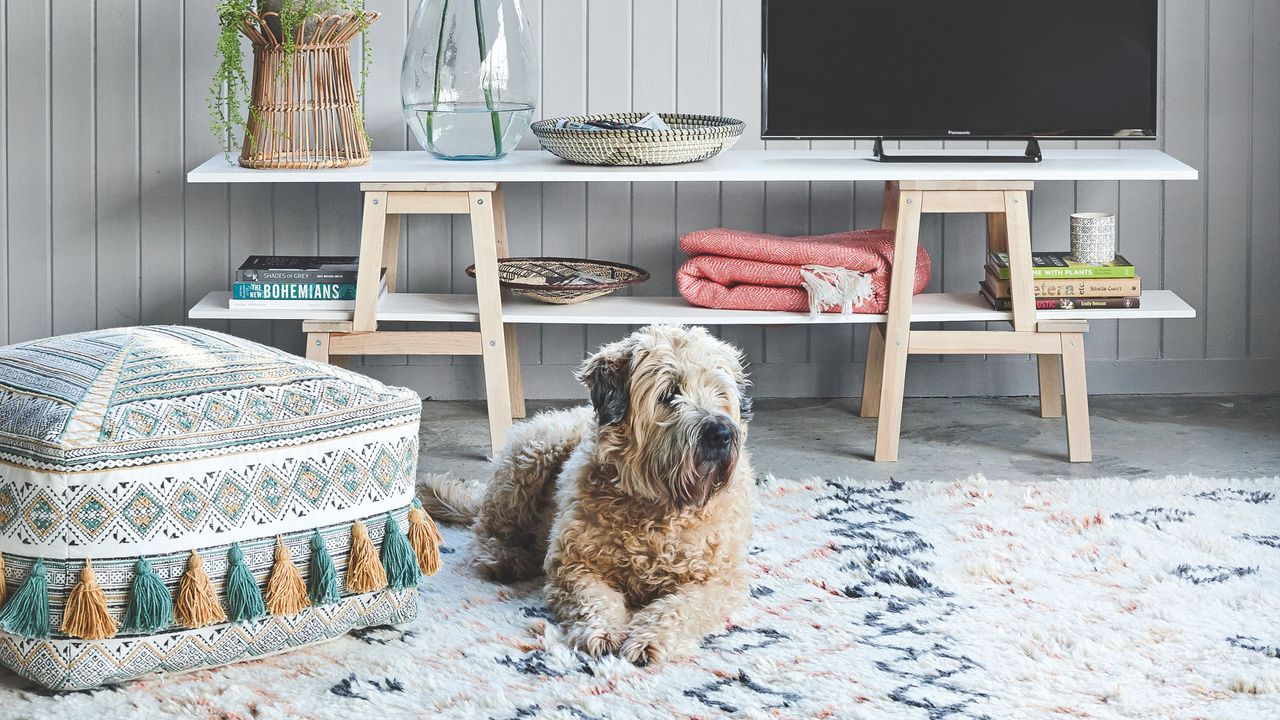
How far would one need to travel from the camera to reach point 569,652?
2111mm

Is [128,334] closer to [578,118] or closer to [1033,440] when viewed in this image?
[578,118]

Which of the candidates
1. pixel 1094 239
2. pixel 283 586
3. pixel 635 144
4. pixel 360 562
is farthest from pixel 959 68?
pixel 283 586

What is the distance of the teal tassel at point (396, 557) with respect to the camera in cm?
212

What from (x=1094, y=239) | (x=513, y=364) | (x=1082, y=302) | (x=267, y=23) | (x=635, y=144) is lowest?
(x=513, y=364)

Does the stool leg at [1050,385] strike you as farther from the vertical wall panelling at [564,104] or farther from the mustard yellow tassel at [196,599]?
the mustard yellow tassel at [196,599]

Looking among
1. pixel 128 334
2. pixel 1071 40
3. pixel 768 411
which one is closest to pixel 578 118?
pixel 768 411

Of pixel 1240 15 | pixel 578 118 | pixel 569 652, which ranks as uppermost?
pixel 1240 15

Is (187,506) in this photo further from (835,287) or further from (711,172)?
(835,287)

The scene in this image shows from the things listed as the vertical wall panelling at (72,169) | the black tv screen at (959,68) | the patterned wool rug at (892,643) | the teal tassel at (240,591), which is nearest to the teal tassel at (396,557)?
the patterned wool rug at (892,643)

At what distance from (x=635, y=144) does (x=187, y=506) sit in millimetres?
Result: 1583

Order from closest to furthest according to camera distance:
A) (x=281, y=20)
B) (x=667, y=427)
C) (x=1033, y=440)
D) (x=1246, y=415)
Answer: (x=667, y=427) → (x=281, y=20) → (x=1033, y=440) → (x=1246, y=415)

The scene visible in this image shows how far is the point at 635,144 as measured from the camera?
3189mm

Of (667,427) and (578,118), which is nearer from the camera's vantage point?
(667,427)

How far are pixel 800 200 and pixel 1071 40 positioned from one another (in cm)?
85
